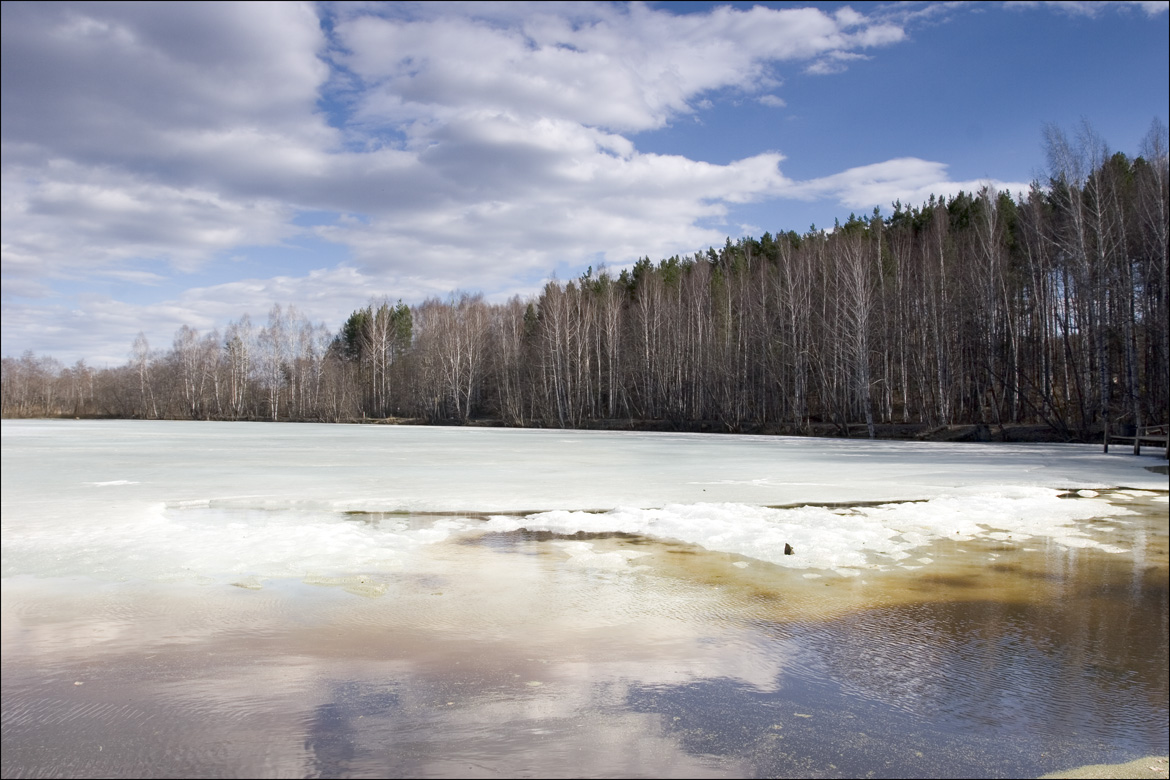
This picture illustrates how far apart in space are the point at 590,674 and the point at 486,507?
554 cm

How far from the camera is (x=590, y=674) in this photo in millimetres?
3352

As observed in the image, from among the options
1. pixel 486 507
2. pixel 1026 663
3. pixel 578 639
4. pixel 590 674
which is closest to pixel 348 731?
pixel 590 674

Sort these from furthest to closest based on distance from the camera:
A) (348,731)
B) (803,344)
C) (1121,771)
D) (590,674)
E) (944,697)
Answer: (803,344), (590,674), (944,697), (348,731), (1121,771)

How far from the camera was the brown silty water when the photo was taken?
256cm

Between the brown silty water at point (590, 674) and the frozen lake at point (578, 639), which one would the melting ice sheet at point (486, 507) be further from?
the brown silty water at point (590, 674)

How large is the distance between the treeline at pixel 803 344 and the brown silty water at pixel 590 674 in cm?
1373

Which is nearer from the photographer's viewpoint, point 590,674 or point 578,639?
point 590,674

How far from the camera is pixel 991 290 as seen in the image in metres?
29.4

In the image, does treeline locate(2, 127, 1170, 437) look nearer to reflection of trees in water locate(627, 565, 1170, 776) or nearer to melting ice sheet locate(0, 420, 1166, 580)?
melting ice sheet locate(0, 420, 1166, 580)

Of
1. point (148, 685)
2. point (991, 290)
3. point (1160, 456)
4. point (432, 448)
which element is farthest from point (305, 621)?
point (991, 290)

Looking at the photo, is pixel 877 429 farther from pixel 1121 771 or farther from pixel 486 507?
pixel 1121 771

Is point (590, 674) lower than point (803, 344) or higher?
lower

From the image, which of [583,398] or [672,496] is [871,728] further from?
[583,398]

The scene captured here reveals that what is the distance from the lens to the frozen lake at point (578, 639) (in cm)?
261
